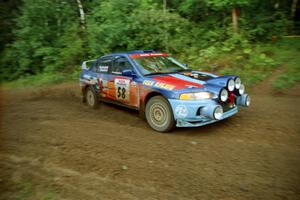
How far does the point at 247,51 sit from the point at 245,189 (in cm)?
837

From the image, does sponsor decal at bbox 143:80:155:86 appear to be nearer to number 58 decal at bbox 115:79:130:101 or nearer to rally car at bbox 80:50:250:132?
rally car at bbox 80:50:250:132

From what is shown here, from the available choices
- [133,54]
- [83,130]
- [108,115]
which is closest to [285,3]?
[133,54]

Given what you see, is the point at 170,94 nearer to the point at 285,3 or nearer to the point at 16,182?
the point at 16,182

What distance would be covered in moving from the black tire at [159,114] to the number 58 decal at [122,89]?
755mm

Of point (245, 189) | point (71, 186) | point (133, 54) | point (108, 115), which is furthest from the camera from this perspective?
point (108, 115)

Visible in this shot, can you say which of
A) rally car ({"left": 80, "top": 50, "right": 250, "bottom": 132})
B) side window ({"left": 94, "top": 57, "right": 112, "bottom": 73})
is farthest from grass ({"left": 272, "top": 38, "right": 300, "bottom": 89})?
side window ({"left": 94, "top": 57, "right": 112, "bottom": 73})

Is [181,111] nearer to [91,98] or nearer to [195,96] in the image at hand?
[195,96]

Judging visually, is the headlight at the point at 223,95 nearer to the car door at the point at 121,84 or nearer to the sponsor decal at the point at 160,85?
the sponsor decal at the point at 160,85

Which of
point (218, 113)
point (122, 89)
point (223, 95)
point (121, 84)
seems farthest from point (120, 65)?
point (218, 113)

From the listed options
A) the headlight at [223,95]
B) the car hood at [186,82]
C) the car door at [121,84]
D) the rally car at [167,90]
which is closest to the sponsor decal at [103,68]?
the rally car at [167,90]

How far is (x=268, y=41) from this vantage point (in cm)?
1159

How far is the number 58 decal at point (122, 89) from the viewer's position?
6.17m

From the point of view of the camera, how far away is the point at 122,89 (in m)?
6.33

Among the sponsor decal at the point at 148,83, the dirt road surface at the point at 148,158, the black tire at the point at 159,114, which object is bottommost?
the dirt road surface at the point at 148,158
